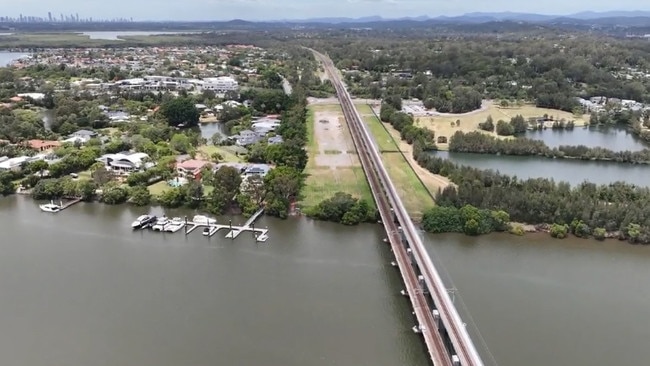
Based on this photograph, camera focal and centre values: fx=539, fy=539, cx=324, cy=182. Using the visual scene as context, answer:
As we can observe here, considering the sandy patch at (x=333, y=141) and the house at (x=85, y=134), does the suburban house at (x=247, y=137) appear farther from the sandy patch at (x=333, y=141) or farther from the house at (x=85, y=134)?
the house at (x=85, y=134)

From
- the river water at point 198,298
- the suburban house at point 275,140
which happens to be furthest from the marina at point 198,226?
the suburban house at point 275,140

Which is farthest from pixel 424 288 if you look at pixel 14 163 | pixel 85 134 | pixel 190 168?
pixel 85 134

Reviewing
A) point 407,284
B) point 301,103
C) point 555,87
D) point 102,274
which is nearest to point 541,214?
point 407,284

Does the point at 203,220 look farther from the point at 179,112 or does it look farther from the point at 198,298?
the point at 179,112

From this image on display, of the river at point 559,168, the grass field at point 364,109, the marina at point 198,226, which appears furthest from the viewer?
the grass field at point 364,109

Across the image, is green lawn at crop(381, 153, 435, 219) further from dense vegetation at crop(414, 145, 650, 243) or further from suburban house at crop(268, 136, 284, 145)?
suburban house at crop(268, 136, 284, 145)

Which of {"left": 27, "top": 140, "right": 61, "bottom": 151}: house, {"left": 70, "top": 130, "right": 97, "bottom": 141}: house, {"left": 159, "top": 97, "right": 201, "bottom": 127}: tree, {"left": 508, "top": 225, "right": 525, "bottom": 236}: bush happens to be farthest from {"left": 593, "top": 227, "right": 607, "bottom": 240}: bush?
{"left": 159, "top": 97, "right": 201, "bottom": 127}: tree
